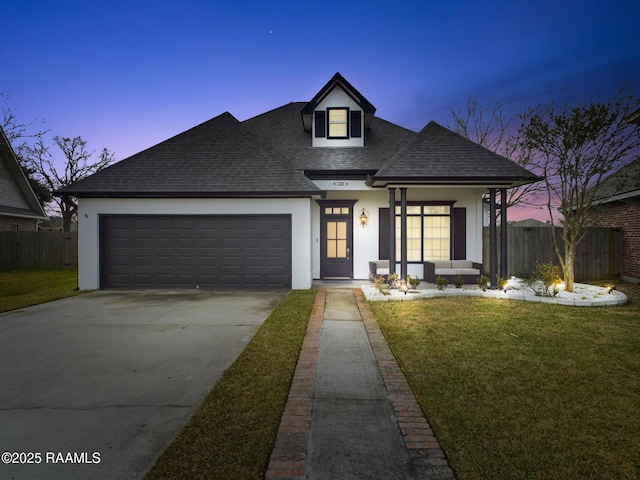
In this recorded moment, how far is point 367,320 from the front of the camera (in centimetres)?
616

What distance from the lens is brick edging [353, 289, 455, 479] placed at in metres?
2.14

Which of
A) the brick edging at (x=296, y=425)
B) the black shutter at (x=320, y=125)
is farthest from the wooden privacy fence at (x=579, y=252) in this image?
the brick edging at (x=296, y=425)

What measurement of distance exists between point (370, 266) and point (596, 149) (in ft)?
24.1

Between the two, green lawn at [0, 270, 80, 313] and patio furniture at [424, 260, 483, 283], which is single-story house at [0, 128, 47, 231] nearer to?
green lawn at [0, 270, 80, 313]

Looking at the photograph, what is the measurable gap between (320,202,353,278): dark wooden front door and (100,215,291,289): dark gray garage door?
5.87ft

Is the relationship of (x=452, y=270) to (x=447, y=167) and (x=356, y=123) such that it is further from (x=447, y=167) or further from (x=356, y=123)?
(x=356, y=123)

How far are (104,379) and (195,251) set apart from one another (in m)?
6.63

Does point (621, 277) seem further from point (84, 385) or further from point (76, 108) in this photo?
point (76, 108)

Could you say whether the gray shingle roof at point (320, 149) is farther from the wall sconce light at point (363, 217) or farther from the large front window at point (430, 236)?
the large front window at point (430, 236)

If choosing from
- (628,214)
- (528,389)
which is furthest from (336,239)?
(628,214)

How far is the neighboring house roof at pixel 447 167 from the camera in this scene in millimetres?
8688

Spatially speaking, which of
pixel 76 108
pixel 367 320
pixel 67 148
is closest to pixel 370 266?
pixel 367 320

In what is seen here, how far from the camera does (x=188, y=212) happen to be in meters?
9.98

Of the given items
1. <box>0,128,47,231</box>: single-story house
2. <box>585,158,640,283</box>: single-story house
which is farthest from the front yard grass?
<box>0,128,47,231</box>: single-story house
